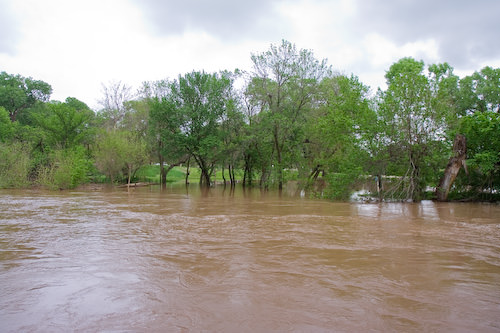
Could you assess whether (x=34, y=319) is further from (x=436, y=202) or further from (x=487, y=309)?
(x=436, y=202)

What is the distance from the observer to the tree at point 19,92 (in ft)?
162

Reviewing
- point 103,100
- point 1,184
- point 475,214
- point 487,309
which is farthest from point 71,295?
point 103,100

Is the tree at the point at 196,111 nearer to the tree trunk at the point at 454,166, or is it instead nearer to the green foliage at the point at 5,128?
the green foliage at the point at 5,128

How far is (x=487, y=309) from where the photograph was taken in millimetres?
3963

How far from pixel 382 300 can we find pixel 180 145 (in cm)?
2911

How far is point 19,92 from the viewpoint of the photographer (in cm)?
5044

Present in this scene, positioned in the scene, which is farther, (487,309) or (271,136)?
(271,136)

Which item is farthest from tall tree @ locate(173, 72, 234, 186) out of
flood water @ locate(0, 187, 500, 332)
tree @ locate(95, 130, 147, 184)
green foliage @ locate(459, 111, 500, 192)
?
flood water @ locate(0, 187, 500, 332)

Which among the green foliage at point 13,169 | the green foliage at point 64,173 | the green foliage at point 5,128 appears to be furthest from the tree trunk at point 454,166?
the green foliage at point 5,128

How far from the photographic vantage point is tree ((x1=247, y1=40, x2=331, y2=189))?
2572 cm

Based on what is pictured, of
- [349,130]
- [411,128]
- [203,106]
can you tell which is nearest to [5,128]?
[203,106]

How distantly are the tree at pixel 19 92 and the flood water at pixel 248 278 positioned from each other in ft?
169

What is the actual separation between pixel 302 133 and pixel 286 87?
13.6ft

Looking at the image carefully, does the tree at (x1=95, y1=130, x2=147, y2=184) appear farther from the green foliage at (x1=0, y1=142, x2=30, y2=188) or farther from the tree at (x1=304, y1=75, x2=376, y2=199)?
the tree at (x1=304, y1=75, x2=376, y2=199)
